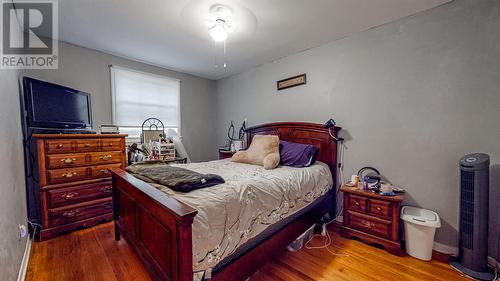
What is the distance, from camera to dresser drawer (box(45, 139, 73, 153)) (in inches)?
83.0

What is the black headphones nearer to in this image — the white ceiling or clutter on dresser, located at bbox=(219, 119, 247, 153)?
the white ceiling

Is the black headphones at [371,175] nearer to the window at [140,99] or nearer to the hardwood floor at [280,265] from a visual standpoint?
the hardwood floor at [280,265]

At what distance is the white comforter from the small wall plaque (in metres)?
1.62

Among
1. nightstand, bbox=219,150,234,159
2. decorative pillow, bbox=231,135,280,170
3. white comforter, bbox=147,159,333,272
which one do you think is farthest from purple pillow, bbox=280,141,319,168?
→ nightstand, bbox=219,150,234,159

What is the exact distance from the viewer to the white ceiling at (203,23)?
1885mm

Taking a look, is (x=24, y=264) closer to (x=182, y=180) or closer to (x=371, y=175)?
(x=182, y=180)

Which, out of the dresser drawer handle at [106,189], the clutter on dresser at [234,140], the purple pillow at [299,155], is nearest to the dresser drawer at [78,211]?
the dresser drawer handle at [106,189]

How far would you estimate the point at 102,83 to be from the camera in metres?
2.94

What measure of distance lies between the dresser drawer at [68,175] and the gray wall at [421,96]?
306 cm

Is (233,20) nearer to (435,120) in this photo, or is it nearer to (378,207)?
(435,120)

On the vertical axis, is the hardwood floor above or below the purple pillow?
below

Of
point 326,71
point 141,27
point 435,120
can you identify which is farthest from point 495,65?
point 141,27

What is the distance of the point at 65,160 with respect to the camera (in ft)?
7.25

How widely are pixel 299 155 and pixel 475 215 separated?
5.16 ft
